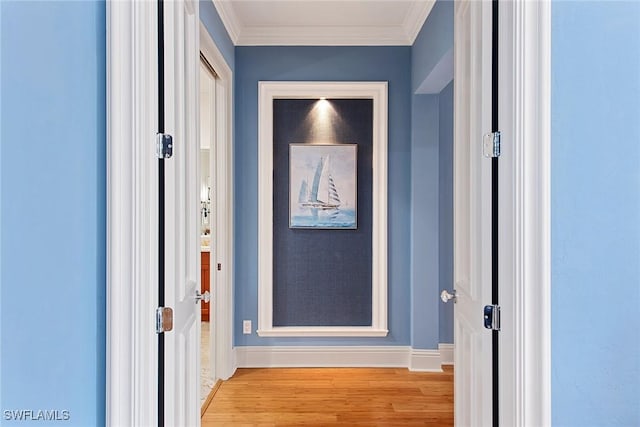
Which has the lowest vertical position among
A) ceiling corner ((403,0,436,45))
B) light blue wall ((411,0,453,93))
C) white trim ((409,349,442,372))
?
white trim ((409,349,442,372))

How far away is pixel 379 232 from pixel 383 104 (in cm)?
102

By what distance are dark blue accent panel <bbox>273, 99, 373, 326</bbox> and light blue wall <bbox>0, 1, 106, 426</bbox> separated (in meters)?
2.43

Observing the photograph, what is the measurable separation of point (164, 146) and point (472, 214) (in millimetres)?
1032

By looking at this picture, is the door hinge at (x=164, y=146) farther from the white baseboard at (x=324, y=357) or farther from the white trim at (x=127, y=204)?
the white baseboard at (x=324, y=357)

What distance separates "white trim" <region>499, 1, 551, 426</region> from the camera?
1186 mm

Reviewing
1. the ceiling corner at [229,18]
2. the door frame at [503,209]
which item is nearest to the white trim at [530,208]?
the door frame at [503,209]

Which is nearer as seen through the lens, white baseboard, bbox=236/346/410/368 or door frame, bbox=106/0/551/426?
door frame, bbox=106/0/551/426

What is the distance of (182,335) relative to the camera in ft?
5.05

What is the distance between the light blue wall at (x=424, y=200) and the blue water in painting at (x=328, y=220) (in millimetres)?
492

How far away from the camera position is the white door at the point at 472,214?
136cm

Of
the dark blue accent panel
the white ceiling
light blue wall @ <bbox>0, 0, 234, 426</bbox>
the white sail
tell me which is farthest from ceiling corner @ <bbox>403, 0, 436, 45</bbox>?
light blue wall @ <bbox>0, 0, 234, 426</bbox>

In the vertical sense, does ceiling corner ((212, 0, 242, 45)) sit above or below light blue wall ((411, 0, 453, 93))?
above

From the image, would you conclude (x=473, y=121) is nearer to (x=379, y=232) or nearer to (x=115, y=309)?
(x=115, y=309)

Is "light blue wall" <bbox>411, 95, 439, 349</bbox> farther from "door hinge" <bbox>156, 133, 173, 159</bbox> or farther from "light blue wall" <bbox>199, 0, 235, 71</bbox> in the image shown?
"door hinge" <bbox>156, 133, 173, 159</bbox>
